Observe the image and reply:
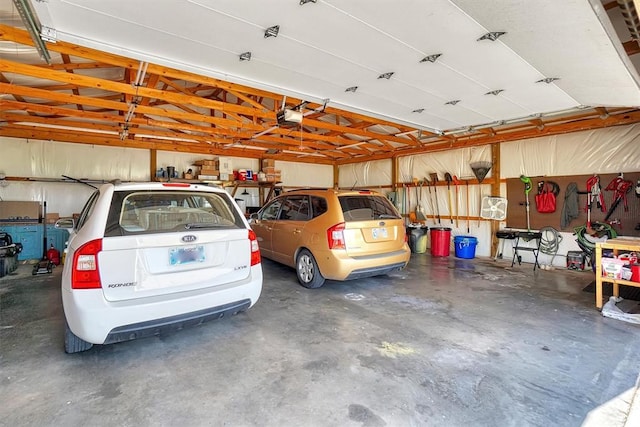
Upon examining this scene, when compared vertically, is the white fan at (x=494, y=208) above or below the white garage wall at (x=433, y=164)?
below

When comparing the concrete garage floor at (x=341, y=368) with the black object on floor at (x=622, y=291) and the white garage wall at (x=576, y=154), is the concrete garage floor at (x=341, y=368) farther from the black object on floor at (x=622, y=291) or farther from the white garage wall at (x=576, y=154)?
the white garage wall at (x=576, y=154)

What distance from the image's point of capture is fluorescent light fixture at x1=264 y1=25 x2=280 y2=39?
2.57 metres

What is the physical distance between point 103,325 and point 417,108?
4712 mm

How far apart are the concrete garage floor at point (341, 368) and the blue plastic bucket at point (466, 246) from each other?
3.26m

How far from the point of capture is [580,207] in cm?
611

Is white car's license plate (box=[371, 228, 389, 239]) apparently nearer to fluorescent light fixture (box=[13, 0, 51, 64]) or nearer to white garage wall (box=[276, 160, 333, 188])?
fluorescent light fixture (box=[13, 0, 51, 64])

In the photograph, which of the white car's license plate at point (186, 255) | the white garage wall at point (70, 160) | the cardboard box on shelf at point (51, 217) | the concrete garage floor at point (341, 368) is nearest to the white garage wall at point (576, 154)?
the concrete garage floor at point (341, 368)

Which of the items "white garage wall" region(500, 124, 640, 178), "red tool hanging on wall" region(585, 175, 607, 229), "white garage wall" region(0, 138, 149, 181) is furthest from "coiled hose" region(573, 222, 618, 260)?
"white garage wall" region(0, 138, 149, 181)

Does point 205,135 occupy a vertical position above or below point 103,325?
above

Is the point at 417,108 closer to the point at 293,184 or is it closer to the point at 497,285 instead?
the point at 497,285

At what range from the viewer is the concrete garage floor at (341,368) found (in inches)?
75.2

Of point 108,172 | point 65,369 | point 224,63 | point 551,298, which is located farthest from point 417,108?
point 108,172

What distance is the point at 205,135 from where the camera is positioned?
8031mm

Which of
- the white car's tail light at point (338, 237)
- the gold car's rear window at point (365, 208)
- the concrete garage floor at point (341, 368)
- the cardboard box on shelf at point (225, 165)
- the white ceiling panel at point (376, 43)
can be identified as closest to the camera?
the concrete garage floor at point (341, 368)
